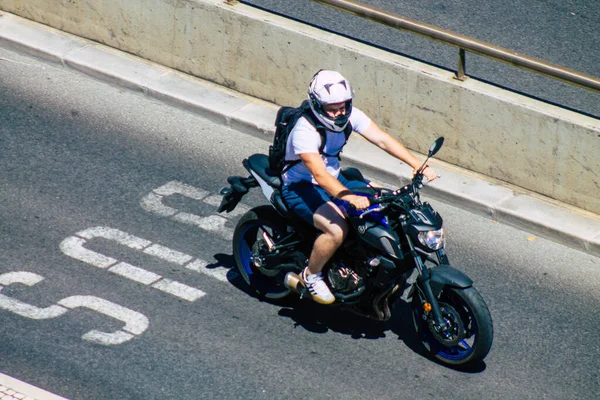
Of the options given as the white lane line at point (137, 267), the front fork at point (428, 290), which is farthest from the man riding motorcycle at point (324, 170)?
the white lane line at point (137, 267)

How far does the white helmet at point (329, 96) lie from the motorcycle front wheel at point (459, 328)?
148 centimetres

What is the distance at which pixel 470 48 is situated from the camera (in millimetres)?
9836

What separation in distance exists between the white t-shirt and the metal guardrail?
8.08 feet

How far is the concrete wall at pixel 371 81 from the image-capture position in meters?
9.77

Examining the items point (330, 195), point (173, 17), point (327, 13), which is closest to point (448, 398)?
point (330, 195)

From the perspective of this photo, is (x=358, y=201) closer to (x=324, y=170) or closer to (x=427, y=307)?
(x=324, y=170)

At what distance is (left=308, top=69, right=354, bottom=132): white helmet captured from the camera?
7273 millimetres

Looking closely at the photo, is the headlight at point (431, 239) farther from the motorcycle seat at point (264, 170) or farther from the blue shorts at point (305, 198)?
the motorcycle seat at point (264, 170)

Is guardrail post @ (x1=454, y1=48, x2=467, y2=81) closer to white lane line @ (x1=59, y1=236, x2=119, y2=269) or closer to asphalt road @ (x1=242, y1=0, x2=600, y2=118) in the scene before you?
asphalt road @ (x1=242, y1=0, x2=600, y2=118)

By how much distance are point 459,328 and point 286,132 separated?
2.01 metres

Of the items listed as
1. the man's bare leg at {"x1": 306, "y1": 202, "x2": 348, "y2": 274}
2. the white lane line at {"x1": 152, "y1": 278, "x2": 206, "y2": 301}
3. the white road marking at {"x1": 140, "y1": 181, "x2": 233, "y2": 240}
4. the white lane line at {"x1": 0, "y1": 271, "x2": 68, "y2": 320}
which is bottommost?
the white lane line at {"x1": 0, "y1": 271, "x2": 68, "y2": 320}

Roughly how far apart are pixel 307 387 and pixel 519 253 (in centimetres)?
296

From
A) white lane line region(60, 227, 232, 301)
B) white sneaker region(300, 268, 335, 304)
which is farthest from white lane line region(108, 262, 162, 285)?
white sneaker region(300, 268, 335, 304)

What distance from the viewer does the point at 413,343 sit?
25.8ft
